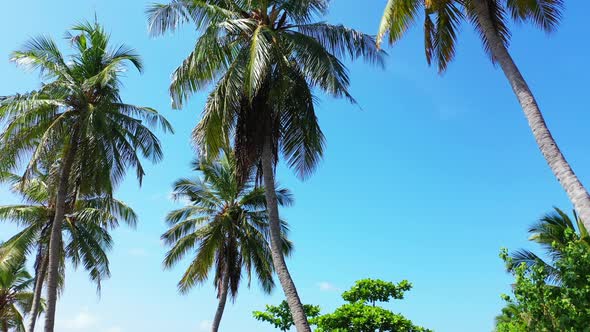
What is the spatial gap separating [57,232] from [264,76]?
808 centimetres

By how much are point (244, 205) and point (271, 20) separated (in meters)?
10.8

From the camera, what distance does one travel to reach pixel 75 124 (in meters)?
16.4

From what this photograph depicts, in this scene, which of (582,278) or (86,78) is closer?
(582,278)

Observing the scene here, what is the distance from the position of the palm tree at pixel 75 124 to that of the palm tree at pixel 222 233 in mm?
5354

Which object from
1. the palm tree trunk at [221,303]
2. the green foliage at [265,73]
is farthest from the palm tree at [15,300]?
the green foliage at [265,73]

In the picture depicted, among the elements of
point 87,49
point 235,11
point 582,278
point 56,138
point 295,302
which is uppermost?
point 87,49

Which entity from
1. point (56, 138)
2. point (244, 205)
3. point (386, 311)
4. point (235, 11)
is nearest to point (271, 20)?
point (235, 11)

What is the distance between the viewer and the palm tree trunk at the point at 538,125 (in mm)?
8430

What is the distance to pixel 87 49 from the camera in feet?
57.6

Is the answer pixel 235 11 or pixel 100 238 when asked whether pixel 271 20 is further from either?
pixel 100 238

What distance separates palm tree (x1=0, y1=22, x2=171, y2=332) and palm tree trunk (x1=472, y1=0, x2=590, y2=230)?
10875 millimetres

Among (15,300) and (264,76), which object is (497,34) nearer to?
(264,76)

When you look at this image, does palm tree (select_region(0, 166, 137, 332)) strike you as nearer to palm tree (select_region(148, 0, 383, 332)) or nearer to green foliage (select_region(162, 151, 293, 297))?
green foliage (select_region(162, 151, 293, 297))

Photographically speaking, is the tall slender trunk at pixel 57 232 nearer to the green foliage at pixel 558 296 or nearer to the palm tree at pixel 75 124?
the palm tree at pixel 75 124
